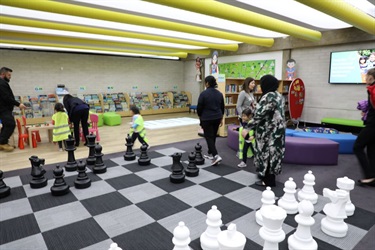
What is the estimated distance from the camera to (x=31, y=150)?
5.28 metres

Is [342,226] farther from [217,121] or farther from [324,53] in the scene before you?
[324,53]

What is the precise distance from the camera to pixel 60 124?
5.03 meters

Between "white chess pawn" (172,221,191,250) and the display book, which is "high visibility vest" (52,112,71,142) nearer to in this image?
the display book

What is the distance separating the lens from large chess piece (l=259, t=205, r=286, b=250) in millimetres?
1506

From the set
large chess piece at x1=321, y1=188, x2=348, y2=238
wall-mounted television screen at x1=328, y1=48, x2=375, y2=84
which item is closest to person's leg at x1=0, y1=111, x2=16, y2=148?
large chess piece at x1=321, y1=188, x2=348, y2=238

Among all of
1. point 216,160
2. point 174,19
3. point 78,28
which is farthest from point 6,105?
point 216,160

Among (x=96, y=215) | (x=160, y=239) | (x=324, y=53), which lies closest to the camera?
(x=160, y=239)

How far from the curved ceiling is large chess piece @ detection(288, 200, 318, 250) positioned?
3.08 m

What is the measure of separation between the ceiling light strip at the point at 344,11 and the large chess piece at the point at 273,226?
3260 mm

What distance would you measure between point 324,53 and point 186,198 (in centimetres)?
673

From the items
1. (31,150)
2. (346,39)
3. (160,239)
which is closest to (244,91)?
(160,239)

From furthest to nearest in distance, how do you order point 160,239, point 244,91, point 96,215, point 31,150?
1. point 31,150
2. point 244,91
3. point 96,215
4. point 160,239

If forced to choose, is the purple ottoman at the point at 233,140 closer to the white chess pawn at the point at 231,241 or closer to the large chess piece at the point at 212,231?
the large chess piece at the point at 212,231

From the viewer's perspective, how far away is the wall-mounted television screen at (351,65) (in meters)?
6.38
